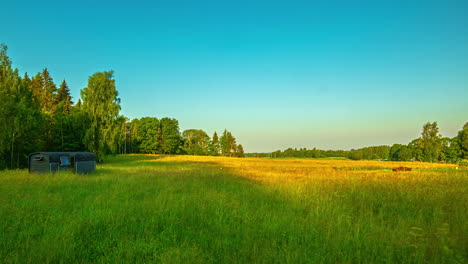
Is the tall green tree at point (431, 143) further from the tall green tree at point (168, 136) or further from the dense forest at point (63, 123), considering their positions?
the tall green tree at point (168, 136)

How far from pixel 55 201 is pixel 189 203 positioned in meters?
5.24

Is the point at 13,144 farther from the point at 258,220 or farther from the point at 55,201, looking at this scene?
the point at 258,220

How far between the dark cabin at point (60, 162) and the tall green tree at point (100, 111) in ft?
42.9

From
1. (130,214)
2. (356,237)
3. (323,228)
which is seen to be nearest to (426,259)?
(356,237)

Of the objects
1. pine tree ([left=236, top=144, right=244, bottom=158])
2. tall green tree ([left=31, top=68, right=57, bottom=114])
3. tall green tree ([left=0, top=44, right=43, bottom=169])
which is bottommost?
pine tree ([left=236, top=144, right=244, bottom=158])

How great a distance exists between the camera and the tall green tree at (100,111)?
3359cm

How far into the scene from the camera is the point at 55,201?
823 cm

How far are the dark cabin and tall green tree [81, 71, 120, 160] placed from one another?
13.1 meters

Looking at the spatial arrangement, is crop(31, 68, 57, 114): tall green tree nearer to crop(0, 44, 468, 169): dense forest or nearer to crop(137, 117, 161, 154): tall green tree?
crop(0, 44, 468, 169): dense forest

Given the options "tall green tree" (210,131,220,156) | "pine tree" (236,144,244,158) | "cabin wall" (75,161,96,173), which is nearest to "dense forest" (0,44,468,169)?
"cabin wall" (75,161,96,173)

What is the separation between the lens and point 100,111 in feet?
112

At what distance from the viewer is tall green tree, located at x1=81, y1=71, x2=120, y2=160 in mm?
33591

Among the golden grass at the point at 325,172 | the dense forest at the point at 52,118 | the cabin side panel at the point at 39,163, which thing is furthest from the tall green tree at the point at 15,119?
the golden grass at the point at 325,172

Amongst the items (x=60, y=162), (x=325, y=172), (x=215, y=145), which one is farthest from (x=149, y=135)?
(x=325, y=172)
